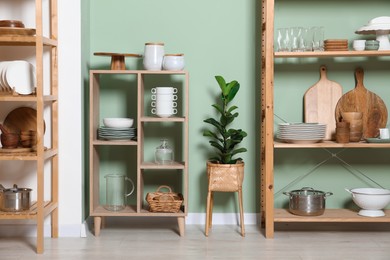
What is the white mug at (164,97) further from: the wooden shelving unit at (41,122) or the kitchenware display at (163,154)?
the wooden shelving unit at (41,122)

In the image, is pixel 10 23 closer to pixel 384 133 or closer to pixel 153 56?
pixel 153 56

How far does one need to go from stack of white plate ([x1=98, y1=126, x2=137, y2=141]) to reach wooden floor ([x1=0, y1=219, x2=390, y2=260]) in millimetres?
617

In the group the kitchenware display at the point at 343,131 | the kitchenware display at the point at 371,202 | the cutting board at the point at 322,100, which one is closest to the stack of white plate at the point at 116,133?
the cutting board at the point at 322,100

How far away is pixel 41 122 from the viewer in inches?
144

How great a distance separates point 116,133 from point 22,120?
0.59 meters

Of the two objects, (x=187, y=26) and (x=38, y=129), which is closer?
(x=38, y=129)

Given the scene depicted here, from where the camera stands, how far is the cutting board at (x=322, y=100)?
4270 millimetres

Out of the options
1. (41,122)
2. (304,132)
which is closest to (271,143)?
(304,132)

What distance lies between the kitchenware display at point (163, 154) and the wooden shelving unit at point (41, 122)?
64 cm

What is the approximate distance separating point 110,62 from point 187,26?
581 millimetres

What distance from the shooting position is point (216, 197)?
14.4 ft

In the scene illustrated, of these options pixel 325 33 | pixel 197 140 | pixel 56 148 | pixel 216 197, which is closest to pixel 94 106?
pixel 56 148

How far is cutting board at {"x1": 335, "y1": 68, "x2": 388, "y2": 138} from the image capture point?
4.24 metres

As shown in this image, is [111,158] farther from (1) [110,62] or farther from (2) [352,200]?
(2) [352,200]
